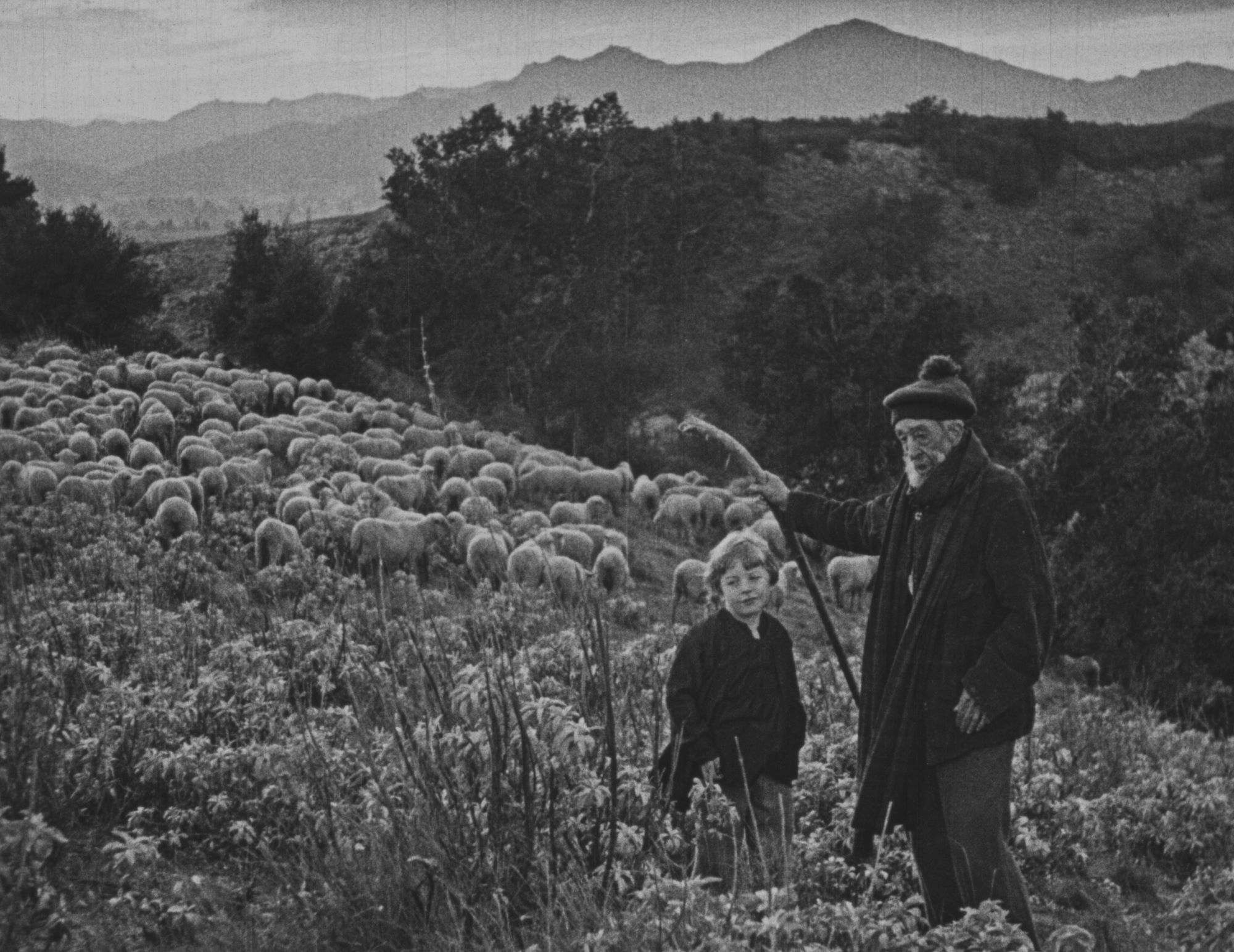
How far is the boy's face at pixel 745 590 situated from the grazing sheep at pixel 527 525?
29.3 feet

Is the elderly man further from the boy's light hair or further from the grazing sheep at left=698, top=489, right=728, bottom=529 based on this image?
the grazing sheep at left=698, top=489, right=728, bottom=529

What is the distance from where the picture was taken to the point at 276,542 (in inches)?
480

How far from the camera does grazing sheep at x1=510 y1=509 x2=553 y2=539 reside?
564 inches

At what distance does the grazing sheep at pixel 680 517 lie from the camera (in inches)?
757

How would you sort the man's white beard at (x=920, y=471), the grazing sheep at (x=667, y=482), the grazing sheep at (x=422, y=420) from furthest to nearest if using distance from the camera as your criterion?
the grazing sheep at (x=422, y=420) → the grazing sheep at (x=667, y=482) → the man's white beard at (x=920, y=471)

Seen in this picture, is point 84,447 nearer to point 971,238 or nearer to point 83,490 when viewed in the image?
point 83,490

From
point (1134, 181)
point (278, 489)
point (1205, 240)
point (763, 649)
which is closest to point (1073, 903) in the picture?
point (763, 649)

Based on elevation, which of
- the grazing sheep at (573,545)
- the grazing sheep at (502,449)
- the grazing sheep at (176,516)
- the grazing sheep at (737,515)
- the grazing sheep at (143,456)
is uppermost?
the grazing sheep at (143,456)

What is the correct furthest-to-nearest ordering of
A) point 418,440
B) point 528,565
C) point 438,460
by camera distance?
point 418,440 < point 438,460 < point 528,565

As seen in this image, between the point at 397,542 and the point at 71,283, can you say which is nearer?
the point at 397,542

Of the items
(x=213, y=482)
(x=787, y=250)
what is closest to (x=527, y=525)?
(x=213, y=482)

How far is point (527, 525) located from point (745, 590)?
9.41 metres

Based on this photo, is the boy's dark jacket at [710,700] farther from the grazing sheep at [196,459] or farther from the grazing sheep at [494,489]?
the grazing sheep at [494,489]

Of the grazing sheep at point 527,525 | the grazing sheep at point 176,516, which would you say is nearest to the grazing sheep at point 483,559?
the grazing sheep at point 527,525
